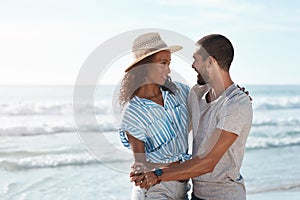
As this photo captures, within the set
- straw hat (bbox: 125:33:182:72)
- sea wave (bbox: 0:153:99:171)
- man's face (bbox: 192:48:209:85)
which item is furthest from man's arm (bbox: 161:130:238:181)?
sea wave (bbox: 0:153:99:171)

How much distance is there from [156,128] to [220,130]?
0.98 ft

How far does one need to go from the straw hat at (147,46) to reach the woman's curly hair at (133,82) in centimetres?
4

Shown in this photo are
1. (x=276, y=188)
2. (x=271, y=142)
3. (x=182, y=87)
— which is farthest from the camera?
(x=271, y=142)

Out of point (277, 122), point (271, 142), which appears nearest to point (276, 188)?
point (271, 142)

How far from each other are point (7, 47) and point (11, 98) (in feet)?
8.33

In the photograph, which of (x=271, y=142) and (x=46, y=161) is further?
(x=271, y=142)

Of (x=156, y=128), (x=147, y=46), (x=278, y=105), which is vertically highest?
(x=147, y=46)

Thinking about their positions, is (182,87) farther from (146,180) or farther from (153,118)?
(146,180)

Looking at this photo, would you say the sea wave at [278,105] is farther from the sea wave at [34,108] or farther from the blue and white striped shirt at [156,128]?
the blue and white striped shirt at [156,128]

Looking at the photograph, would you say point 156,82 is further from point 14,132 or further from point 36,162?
point 14,132

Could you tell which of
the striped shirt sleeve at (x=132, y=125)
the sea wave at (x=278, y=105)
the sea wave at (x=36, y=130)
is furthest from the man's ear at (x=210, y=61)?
the sea wave at (x=278, y=105)

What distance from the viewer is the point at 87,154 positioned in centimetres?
921

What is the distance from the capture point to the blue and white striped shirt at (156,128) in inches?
103

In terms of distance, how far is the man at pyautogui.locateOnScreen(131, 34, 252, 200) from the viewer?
98.5 inches
